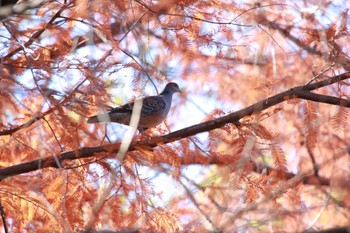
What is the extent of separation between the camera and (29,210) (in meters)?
5.30

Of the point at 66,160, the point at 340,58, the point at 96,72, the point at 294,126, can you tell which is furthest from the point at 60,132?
the point at 294,126

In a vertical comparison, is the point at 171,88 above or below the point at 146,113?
above

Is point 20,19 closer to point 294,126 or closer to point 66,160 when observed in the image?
point 66,160

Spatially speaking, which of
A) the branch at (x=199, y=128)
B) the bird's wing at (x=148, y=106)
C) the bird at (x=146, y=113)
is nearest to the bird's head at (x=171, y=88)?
the bird's wing at (x=148, y=106)

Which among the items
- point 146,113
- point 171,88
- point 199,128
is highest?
point 171,88

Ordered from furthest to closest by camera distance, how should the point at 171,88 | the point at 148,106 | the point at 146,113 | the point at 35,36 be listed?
the point at 171,88, the point at 148,106, the point at 146,113, the point at 35,36

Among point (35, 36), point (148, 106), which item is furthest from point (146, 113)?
point (35, 36)

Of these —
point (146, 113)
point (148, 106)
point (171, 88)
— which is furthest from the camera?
point (171, 88)

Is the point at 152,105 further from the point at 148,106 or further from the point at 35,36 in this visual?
the point at 35,36

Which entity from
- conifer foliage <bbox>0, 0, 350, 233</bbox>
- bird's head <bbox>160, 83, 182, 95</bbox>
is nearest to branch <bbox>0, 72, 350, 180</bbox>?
conifer foliage <bbox>0, 0, 350, 233</bbox>

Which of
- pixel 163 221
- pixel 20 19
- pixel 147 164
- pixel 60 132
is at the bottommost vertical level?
pixel 163 221

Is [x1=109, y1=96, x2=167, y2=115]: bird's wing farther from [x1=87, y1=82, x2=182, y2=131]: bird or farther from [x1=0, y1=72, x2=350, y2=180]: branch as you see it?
[x1=0, y1=72, x2=350, y2=180]: branch

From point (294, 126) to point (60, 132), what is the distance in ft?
13.9

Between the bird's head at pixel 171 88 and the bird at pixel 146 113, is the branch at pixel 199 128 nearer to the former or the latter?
the bird at pixel 146 113
